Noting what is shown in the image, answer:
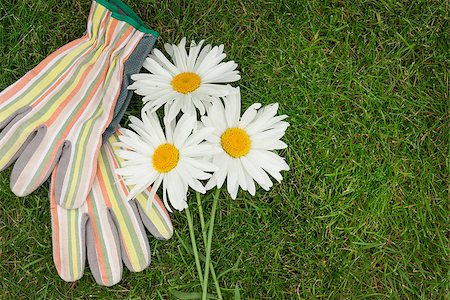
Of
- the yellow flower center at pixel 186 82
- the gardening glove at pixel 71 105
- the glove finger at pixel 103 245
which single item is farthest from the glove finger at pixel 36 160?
the yellow flower center at pixel 186 82

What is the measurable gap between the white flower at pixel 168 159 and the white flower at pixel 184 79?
0.04m

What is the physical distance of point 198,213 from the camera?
50.5 inches

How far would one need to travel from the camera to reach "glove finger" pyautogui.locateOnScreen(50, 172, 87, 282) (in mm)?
1241

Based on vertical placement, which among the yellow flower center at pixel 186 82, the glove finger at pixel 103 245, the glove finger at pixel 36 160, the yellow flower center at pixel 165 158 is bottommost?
the glove finger at pixel 103 245

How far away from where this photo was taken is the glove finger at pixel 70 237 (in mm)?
1241

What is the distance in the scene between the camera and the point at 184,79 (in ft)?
3.91

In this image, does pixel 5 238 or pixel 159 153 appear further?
pixel 5 238

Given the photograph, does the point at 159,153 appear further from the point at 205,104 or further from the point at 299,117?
the point at 299,117

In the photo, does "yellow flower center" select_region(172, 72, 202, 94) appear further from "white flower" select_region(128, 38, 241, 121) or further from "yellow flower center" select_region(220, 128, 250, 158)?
"yellow flower center" select_region(220, 128, 250, 158)

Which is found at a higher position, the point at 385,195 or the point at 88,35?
the point at 88,35

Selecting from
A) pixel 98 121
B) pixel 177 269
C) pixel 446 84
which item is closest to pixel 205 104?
pixel 98 121

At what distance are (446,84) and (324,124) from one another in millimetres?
252

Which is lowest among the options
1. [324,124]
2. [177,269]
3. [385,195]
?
[177,269]

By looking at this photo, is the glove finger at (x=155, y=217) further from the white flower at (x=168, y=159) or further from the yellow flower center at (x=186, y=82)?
A: the yellow flower center at (x=186, y=82)
